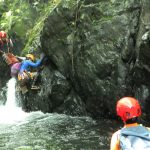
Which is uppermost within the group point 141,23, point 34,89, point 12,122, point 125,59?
point 141,23

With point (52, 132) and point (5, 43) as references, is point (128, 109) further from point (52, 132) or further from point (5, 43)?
point (5, 43)

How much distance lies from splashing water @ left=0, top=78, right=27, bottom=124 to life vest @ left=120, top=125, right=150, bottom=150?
449 inches

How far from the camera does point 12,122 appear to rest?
1573 centimetres

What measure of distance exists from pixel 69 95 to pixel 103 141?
14.6 feet

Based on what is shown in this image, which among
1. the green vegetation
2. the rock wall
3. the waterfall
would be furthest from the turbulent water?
the green vegetation

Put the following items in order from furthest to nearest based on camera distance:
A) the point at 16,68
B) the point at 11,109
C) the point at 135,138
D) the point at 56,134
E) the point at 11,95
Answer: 1. the point at 11,95
2. the point at 11,109
3. the point at 16,68
4. the point at 56,134
5. the point at 135,138

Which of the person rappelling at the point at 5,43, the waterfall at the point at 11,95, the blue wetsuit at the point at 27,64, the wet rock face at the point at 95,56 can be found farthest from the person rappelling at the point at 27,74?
the person rappelling at the point at 5,43

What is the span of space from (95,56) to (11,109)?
21.0 ft

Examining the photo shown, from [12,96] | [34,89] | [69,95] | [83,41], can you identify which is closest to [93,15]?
[83,41]

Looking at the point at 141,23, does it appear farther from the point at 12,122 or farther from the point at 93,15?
the point at 12,122

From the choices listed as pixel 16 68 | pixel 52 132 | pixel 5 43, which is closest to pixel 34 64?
pixel 16 68

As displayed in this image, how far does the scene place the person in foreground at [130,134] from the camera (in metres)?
4.91

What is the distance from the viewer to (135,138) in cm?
501

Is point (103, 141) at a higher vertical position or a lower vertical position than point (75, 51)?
lower
